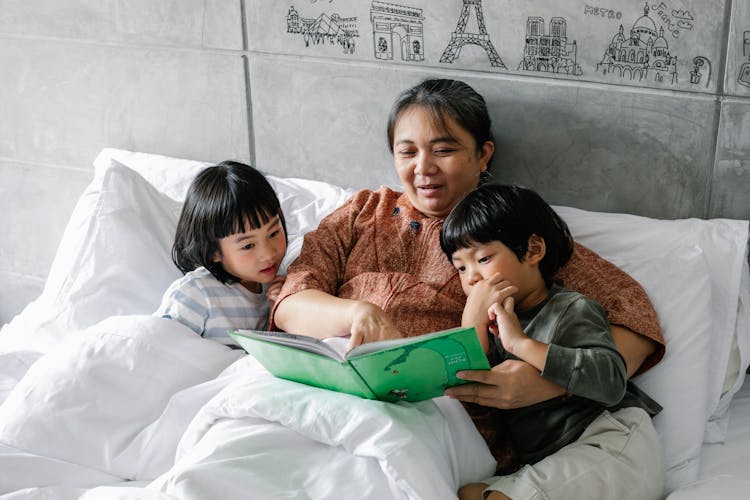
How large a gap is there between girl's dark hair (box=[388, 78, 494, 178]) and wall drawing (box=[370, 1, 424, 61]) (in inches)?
7.5

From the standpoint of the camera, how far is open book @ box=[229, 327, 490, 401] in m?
1.47

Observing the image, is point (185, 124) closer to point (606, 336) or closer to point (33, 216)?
point (33, 216)

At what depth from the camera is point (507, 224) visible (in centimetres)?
173

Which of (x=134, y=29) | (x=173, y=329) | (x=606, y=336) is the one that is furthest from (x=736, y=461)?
(x=134, y=29)

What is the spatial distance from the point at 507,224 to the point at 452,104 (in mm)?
380

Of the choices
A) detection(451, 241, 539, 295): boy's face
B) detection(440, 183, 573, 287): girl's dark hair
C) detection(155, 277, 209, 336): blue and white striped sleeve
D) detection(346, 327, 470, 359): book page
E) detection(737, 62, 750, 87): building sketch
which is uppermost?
detection(737, 62, 750, 87): building sketch

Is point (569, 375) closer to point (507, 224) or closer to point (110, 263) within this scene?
point (507, 224)

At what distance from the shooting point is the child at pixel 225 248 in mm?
1991

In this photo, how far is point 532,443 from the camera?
5.70ft

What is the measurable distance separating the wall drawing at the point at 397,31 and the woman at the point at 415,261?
20cm

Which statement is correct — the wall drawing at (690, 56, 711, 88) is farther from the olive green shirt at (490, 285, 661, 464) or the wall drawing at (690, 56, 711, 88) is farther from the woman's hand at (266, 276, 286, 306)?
the woman's hand at (266, 276, 286, 306)

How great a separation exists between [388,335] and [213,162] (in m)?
1.10

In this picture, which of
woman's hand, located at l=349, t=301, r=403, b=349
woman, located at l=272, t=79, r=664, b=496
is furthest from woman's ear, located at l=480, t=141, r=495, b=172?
woman's hand, located at l=349, t=301, r=403, b=349

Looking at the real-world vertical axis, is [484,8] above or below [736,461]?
above
